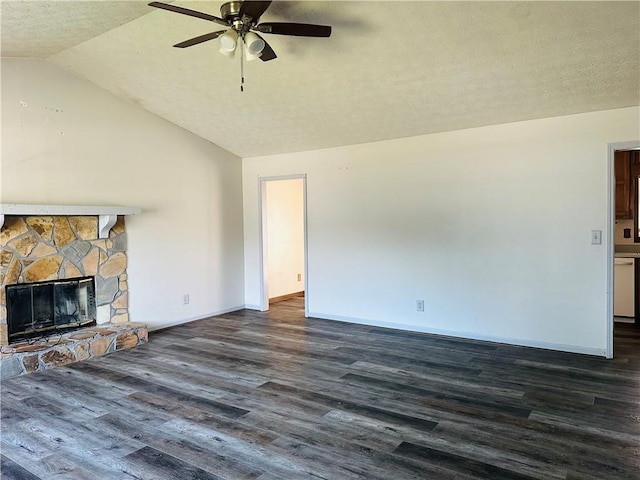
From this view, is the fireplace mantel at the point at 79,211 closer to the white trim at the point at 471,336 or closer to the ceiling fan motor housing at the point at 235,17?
the ceiling fan motor housing at the point at 235,17

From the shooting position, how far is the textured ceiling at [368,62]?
9.46 ft

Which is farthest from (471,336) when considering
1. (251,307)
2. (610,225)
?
(251,307)

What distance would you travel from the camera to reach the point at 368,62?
3.54 m

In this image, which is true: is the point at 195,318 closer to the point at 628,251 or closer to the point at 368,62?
the point at 368,62

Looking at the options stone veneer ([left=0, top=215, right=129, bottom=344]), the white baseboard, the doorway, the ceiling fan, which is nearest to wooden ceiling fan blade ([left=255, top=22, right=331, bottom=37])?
the ceiling fan

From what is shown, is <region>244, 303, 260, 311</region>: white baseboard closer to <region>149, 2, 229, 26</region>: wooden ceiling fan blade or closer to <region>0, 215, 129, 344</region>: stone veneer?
<region>0, 215, 129, 344</region>: stone veneer

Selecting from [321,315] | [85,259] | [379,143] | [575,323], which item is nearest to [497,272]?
[575,323]

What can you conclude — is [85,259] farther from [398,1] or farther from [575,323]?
[575,323]

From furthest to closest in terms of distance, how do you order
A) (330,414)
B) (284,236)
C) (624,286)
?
1. (284,236)
2. (624,286)
3. (330,414)

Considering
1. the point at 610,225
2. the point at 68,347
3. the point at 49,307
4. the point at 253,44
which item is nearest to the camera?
the point at 253,44

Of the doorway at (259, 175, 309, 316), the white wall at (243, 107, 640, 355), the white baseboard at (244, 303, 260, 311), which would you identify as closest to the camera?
the white wall at (243, 107, 640, 355)

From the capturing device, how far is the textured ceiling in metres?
2.88

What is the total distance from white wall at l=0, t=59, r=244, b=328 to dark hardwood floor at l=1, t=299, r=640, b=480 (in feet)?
3.96

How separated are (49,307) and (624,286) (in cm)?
648
